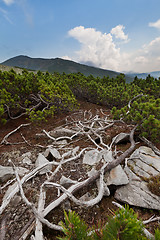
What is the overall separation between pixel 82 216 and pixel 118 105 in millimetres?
8753

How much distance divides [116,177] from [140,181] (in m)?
0.61

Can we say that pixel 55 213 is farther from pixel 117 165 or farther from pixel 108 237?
pixel 108 237

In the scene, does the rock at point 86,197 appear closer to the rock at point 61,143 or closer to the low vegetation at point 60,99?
the rock at point 61,143

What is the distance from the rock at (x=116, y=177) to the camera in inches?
121

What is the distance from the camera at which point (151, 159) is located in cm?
355

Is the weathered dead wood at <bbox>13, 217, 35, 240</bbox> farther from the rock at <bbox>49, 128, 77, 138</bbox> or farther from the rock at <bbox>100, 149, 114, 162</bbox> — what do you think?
the rock at <bbox>49, 128, 77, 138</bbox>

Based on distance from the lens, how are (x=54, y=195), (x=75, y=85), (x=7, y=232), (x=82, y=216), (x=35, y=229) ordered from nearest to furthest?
(x=35, y=229) → (x=7, y=232) → (x=82, y=216) → (x=54, y=195) → (x=75, y=85)

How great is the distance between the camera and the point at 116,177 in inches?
126

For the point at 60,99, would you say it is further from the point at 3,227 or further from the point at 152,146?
the point at 3,227

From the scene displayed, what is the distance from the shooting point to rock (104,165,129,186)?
10.0 feet

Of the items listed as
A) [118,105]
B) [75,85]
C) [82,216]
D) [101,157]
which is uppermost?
[75,85]

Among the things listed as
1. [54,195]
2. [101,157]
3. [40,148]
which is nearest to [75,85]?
[40,148]

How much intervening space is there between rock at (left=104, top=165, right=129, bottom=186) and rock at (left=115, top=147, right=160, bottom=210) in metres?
0.15

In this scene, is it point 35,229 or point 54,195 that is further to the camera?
point 54,195
